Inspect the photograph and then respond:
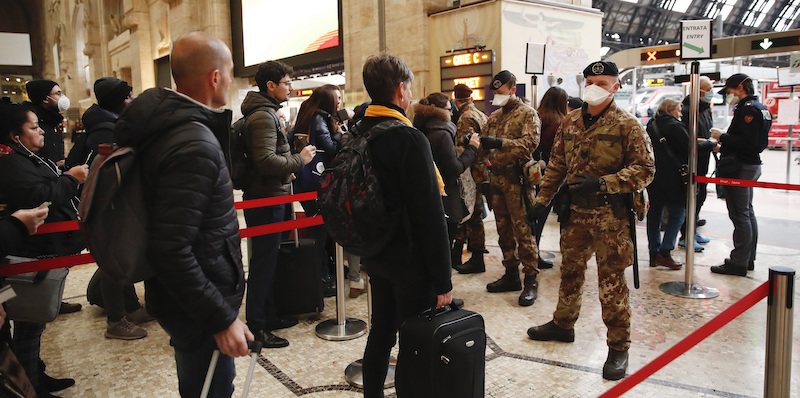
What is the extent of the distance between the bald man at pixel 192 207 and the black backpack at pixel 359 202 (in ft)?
1.86

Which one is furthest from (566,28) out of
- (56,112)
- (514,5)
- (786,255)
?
(56,112)

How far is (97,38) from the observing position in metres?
25.2

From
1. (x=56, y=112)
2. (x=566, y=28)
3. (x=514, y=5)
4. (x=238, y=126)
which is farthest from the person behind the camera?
(x=566, y=28)

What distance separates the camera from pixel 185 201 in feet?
5.19

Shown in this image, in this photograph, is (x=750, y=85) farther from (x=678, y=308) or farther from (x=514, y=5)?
(x=514, y=5)

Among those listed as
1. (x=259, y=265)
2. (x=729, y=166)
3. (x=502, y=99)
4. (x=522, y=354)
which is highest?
(x=502, y=99)

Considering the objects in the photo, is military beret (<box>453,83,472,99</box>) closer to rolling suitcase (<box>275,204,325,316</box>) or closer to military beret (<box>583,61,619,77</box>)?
military beret (<box>583,61,619,77</box>)

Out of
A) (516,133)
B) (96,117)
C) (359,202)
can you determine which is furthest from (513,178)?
(96,117)

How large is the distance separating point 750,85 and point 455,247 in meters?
3.23

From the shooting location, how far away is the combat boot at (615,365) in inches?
125

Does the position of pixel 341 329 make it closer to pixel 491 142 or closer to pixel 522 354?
pixel 522 354

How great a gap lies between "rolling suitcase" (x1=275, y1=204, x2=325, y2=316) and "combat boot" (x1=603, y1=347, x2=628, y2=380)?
2.08 metres

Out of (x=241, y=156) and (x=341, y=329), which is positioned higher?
(x=241, y=156)

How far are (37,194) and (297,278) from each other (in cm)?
179
